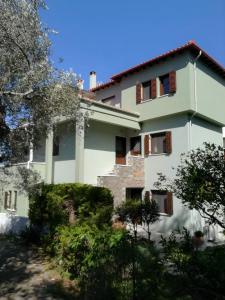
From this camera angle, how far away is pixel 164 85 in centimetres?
2038

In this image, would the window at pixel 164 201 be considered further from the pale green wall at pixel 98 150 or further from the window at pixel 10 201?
the window at pixel 10 201

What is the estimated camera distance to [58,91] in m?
9.50

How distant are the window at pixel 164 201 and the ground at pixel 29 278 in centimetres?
876

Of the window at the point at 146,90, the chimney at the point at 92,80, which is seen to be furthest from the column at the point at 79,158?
the chimney at the point at 92,80

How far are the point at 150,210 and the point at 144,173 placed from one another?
705cm

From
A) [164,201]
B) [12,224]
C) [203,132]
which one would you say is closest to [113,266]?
[12,224]

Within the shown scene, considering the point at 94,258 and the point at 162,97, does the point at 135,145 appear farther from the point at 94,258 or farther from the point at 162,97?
the point at 94,258

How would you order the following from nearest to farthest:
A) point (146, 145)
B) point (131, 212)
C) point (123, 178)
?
1. point (131, 212)
2. point (123, 178)
3. point (146, 145)

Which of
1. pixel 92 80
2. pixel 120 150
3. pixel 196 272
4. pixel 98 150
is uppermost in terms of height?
pixel 92 80

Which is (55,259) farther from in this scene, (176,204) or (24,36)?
(176,204)

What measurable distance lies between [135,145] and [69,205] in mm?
9136

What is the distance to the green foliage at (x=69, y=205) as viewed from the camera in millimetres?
13773

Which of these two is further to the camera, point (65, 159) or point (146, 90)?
point (146, 90)

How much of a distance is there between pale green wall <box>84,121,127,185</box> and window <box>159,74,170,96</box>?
4.06m
